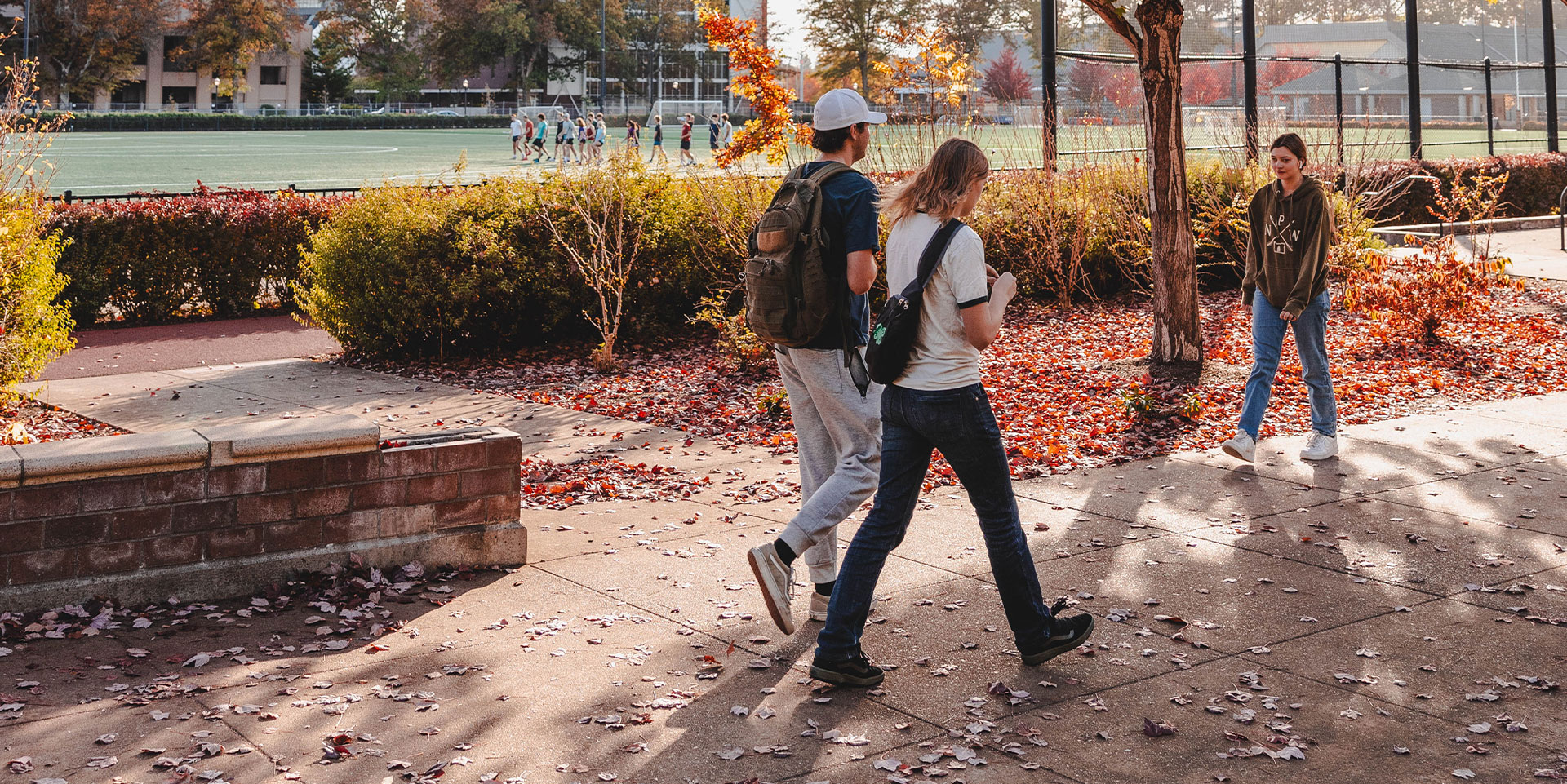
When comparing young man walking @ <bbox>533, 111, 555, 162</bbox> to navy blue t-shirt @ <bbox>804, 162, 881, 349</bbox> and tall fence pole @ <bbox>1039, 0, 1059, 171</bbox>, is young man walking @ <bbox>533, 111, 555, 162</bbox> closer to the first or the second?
tall fence pole @ <bbox>1039, 0, 1059, 171</bbox>

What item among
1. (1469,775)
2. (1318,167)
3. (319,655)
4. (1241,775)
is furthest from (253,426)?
(1318,167)

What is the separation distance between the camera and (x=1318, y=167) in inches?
598

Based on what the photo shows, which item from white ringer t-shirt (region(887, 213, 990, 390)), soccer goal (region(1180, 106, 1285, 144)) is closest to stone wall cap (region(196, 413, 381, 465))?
white ringer t-shirt (region(887, 213, 990, 390))

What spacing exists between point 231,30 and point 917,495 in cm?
9297

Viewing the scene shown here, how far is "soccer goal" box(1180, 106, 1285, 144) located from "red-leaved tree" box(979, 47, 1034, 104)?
161 ft

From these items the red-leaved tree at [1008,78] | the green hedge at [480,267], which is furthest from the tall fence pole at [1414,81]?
the red-leaved tree at [1008,78]

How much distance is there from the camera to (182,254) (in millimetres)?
13984

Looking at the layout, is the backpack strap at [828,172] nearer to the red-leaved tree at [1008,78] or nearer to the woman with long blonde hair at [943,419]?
the woman with long blonde hair at [943,419]

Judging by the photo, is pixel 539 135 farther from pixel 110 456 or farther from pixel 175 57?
pixel 175 57

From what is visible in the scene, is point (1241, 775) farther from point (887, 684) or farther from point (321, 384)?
point (321, 384)

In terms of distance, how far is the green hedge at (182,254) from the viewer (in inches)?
531

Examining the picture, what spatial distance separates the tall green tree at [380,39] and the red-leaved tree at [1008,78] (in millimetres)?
44229

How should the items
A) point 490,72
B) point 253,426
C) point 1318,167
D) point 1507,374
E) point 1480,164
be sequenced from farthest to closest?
point 490,72 → point 1480,164 → point 1318,167 → point 1507,374 → point 253,426

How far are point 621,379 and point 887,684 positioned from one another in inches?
254
